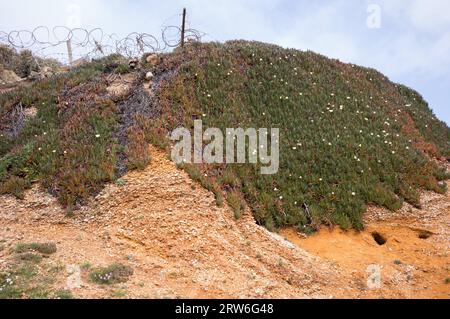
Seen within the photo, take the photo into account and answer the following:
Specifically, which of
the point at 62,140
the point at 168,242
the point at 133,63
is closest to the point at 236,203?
the point at 168,242

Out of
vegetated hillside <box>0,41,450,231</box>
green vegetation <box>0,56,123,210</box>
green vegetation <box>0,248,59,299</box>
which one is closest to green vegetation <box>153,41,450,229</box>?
vegetated hillside <box>0,41,450,231</box>

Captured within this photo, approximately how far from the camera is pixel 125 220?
10.6 m

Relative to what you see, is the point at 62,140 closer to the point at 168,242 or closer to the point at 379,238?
the point at 168,242

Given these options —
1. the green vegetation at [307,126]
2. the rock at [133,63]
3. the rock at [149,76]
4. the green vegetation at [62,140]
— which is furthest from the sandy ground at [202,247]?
the rock at [133,63]

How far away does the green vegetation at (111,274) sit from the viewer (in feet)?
27.2

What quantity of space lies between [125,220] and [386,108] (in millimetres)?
11648

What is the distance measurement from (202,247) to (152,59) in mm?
10564

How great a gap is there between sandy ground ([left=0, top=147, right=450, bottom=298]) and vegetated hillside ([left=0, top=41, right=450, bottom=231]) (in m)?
0.50

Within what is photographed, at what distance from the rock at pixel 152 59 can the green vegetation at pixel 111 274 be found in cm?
1086

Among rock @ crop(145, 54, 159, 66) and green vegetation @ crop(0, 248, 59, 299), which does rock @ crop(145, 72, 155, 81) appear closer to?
rock @ crop(145, 54, 159, 66)

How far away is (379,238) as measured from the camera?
11.7m

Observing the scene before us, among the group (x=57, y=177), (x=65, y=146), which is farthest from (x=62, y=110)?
(x=57, y=177)

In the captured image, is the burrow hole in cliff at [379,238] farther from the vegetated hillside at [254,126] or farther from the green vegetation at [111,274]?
the green vegetation at [111,274]
